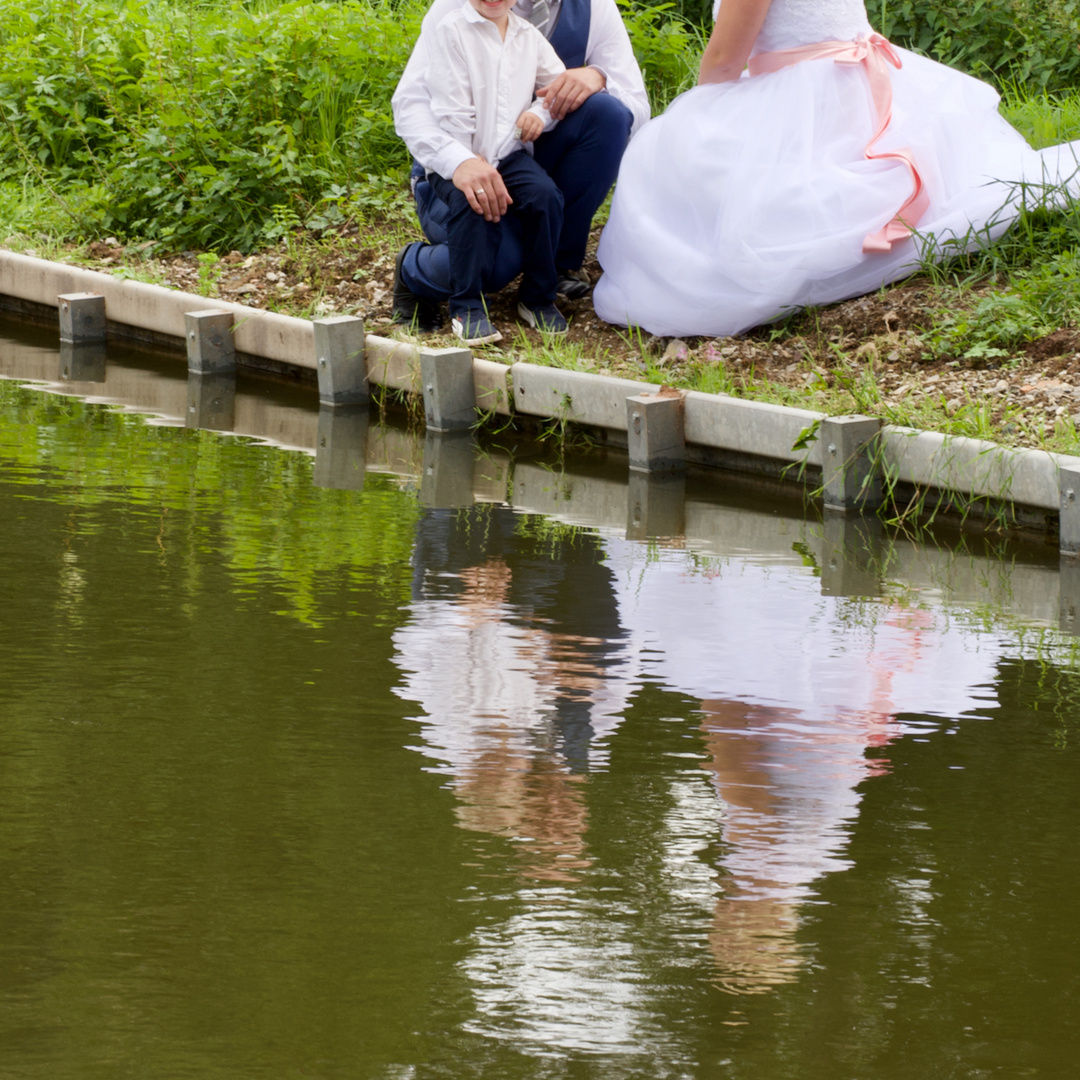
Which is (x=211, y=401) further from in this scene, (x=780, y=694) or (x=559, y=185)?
(x=780, y=694)

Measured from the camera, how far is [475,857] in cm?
345

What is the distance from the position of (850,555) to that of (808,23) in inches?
110

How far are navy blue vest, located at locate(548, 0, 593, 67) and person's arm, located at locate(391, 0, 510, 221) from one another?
468mm

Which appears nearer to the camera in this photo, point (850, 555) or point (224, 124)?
point (850, 555)

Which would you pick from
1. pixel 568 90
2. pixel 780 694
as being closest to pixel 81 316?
pixel 568 90

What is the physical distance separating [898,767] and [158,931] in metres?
1.58

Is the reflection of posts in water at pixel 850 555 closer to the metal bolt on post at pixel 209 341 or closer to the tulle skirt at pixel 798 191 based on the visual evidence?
the tulle skirt at pixel 798 191

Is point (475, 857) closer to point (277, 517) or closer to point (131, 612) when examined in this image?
point (131, 612)

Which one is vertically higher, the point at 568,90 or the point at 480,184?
the point at 568,90

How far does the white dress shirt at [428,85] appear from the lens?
747 centimetres

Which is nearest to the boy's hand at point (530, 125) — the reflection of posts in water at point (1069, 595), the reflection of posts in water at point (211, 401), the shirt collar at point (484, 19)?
the shirt collar at point (484, 19)

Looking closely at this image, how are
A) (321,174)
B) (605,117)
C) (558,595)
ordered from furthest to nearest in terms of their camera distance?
(321,174) < (605,117) < (558,595)

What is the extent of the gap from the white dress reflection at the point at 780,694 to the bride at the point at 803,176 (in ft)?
6.46

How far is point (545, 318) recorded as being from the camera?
783 cm
